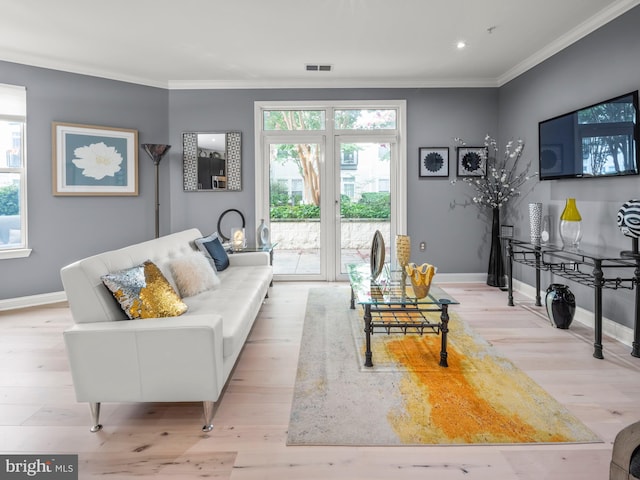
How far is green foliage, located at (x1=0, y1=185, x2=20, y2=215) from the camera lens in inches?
177

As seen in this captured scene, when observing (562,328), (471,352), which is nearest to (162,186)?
(471,352)

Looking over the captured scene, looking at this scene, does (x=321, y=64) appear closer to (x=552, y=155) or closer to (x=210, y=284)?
(x=552, y=155)

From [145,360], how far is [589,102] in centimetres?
400

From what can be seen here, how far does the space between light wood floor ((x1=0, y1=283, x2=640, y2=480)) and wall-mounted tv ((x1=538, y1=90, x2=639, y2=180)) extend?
4.62 ft

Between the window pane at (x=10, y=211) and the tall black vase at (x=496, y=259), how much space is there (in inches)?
215

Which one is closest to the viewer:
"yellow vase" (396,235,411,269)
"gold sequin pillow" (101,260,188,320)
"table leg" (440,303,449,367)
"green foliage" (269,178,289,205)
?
"gold sequin pillow" (101,260,188,320)

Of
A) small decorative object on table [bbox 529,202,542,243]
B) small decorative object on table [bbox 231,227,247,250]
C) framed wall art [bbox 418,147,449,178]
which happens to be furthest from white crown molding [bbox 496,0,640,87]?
small decorative object on table [bbox 231,227,247,250]

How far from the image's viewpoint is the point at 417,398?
7.89 feet

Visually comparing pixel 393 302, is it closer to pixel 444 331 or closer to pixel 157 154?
pixel 444 331

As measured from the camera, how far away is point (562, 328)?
3686mm

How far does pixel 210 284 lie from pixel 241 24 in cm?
230

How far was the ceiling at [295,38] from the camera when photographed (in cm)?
348

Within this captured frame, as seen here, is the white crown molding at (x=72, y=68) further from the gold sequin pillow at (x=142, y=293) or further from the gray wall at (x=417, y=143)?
the gold sequin pillow at (x=142, y=293)

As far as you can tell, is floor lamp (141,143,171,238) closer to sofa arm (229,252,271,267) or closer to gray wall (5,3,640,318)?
gray wall (5,3,640,318)
